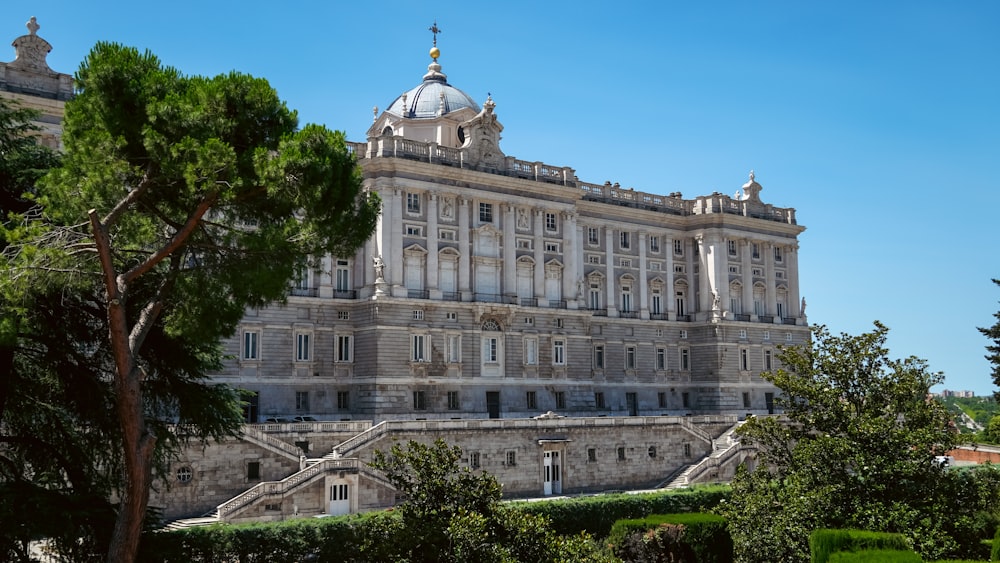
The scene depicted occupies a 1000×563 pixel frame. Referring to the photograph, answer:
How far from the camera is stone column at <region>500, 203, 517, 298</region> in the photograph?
5081 cm

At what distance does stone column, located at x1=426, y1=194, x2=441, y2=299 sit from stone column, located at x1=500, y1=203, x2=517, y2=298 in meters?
4.16

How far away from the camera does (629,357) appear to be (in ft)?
191

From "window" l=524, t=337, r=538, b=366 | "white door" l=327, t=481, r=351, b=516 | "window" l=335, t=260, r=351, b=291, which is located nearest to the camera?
"white door" l=327, t=481, r=351, b=516

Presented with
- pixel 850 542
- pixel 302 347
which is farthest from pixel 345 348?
pixel 850 542

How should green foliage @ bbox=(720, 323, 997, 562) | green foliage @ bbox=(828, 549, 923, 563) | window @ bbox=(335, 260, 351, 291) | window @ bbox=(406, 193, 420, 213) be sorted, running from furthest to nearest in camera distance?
window @ bbox=(406, 193, 420, 213) < window @ bbox=(335, 260, 351, 291) < green foliage @ bbox=(720, 323, 997, 562) < green foliage @ bbox=(828, 549, 923, 563)

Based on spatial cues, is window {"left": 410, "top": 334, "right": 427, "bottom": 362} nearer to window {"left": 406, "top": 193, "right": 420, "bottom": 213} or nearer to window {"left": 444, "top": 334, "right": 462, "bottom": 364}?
window {"left": 444, "top": 334, "right": 462, "bottom": 364}

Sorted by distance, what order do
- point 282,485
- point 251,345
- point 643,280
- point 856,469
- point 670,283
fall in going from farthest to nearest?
point 670,283
point 643,280
point 251,345
point 282,485
point 856,469

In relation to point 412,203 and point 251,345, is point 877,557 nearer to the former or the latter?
point 251,345

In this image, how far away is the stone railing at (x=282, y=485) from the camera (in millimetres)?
32250

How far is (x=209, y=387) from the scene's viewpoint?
70.1 feet

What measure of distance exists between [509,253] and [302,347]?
11.9m

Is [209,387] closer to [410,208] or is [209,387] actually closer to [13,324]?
[13,324]

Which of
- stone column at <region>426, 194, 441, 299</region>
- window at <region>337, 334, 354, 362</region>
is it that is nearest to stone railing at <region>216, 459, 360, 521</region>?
window at <region>337, 334, 354, 362</region>

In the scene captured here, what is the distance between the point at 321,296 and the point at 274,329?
280 centimetres
